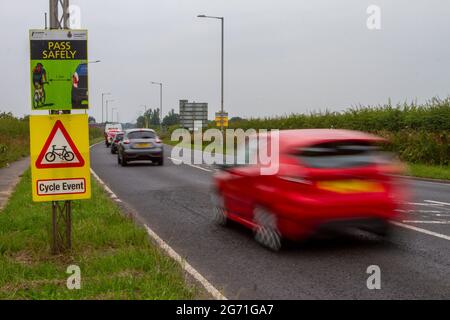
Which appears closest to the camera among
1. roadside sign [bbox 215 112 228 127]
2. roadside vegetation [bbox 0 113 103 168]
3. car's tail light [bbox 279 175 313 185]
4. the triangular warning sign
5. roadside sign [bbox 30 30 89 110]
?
roadside sign [bbox 30 30 89 110]

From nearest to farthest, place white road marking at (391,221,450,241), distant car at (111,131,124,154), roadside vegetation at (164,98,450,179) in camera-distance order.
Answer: white road marking at (391,221,450,241) < roadside vegetation at (164,98,450,179) < distant car at (111,131,124,154)

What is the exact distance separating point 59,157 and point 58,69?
42.5 inches

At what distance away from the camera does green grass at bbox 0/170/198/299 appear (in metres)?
5.56

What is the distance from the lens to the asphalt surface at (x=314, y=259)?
5871 millimetres

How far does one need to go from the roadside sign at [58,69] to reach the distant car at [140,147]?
57.5 ft

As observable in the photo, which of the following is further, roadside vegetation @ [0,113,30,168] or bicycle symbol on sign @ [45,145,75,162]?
roadside vegetation @ [0,113,30,168]

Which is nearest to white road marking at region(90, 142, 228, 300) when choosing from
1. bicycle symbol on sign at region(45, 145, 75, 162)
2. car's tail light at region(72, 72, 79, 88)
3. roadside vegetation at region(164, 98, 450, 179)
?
bicycle symbol on sign at region(45, 145, 75, 162)

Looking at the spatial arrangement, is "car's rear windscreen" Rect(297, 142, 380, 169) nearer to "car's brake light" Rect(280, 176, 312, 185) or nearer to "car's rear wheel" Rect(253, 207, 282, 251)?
"car's brake light" Rect(280, 176, 312, 185)

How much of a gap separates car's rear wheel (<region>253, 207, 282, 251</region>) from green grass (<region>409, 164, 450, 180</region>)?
1291 centimetres

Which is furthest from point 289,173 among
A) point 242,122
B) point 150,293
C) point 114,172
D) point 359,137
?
point 242,122

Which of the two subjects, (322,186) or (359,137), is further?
(359,137)

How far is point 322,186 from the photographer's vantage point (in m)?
7.19
